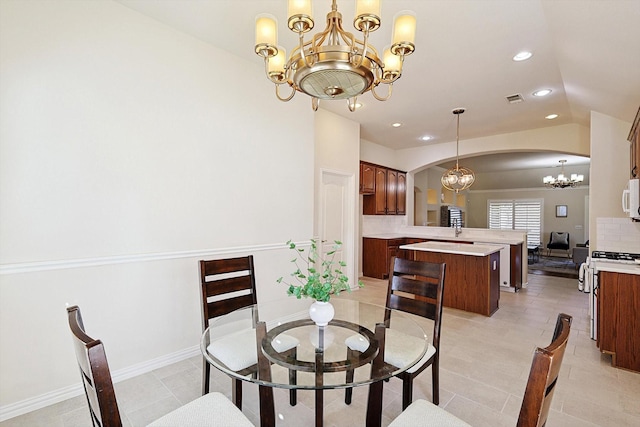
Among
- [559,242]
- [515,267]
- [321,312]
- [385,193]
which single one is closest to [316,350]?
[321,312]

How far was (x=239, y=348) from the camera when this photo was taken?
1.78 meters

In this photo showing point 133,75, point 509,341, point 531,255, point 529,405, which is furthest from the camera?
point 531,255

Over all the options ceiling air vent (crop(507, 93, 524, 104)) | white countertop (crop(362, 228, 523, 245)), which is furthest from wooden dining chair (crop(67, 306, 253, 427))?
white countertop (crop(362, 228, 523, 245))

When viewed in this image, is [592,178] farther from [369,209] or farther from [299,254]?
[299,254]

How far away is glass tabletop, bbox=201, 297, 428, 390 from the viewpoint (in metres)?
1.38

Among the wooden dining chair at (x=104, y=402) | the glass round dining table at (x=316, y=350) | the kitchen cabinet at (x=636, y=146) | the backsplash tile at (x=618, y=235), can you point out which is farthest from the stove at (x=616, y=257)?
the wooden dining chair at (x=104, y=402)

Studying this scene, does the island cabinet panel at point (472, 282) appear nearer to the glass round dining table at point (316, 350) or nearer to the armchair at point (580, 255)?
the glass round dining table at point (316, 350)

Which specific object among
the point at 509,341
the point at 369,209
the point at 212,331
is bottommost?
the point at 509,341

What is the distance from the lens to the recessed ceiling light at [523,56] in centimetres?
302

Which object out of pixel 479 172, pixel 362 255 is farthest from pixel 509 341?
pixel 479 172

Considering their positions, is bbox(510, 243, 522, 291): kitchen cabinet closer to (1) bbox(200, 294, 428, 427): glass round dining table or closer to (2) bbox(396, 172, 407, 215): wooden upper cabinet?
(2) bbox(396, 172, 407, 215): wooden upper cabinet

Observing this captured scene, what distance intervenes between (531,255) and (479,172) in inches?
127

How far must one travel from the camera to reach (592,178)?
414 cm

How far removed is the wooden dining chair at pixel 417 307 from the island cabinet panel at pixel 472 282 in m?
2.01
